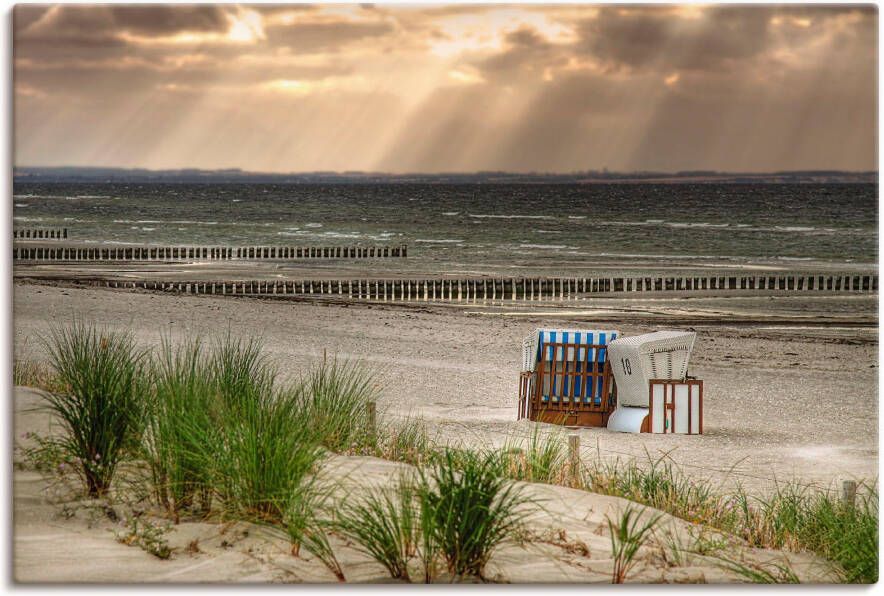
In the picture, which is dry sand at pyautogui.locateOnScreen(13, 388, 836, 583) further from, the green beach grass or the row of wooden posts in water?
the row of wooden posts in water

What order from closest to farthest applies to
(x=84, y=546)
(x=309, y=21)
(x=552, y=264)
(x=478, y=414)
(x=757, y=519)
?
(x=84, y=546) → (x=757, y=519) → (x=309, y=21) → (x=478, y=414) → (x=552, y=264)

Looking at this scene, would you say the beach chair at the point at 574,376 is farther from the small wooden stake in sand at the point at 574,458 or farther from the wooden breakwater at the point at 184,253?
the wooden breakwater at the point at 184,253

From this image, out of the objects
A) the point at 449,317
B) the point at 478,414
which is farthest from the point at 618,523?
the point at 449,317

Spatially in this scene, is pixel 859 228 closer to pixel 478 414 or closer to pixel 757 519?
pixel 757 519

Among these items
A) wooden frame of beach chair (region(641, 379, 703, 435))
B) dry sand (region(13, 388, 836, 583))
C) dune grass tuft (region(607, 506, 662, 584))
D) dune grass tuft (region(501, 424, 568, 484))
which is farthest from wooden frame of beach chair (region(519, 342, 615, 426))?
dune grass tuft (region(607, 506, 662, 584))

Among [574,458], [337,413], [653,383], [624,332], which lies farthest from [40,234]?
[624,332]

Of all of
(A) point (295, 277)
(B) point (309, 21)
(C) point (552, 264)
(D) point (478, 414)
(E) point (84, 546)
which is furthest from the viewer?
(A) point (295, 277)
